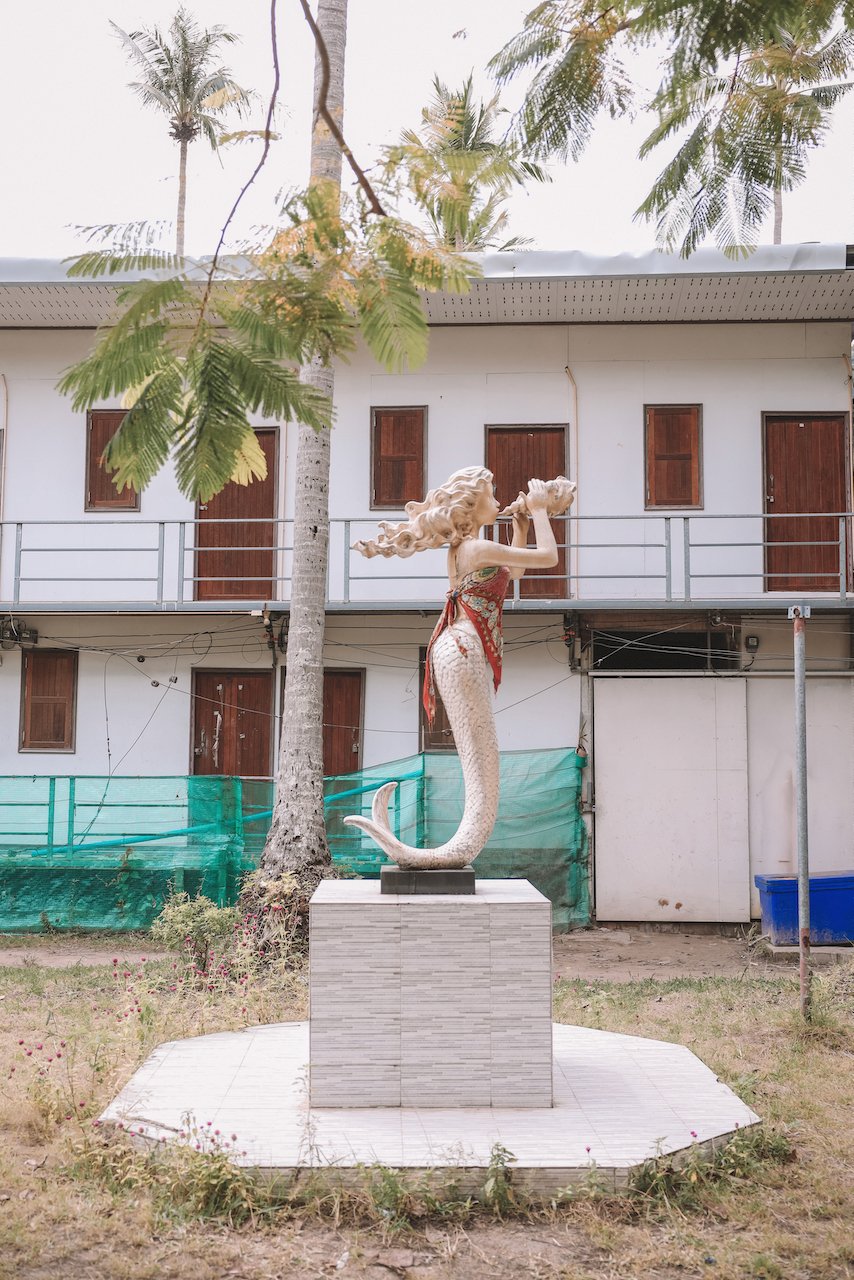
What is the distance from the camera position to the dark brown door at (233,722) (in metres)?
14.1

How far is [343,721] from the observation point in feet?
46.2

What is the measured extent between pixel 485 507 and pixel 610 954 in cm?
683

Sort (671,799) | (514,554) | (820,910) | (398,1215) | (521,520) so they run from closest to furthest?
(398,1215) → (514,554) → (521,520) → (820,910) → (671,799)

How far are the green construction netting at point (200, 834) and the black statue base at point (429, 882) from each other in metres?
6.01

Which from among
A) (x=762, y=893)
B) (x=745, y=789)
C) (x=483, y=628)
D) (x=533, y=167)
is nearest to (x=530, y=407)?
(x=745, y=789)

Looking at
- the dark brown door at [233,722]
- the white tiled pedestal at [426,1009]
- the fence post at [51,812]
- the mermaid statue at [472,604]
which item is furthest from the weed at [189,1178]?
the dark brown door at [233,722]

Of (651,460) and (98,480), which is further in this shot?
(98,480)

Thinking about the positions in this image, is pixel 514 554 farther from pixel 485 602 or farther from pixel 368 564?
pixel 368 564

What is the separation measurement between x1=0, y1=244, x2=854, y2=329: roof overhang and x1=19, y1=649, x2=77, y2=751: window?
3.87 meters

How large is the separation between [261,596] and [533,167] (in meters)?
10.3

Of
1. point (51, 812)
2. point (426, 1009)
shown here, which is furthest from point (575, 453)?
point (426, 1009)

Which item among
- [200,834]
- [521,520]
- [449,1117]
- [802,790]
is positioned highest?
[521,520]

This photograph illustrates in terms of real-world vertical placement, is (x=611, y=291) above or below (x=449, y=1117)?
above

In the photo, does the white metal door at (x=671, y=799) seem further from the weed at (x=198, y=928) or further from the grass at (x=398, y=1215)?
the grass at (x=398, y=1215)
